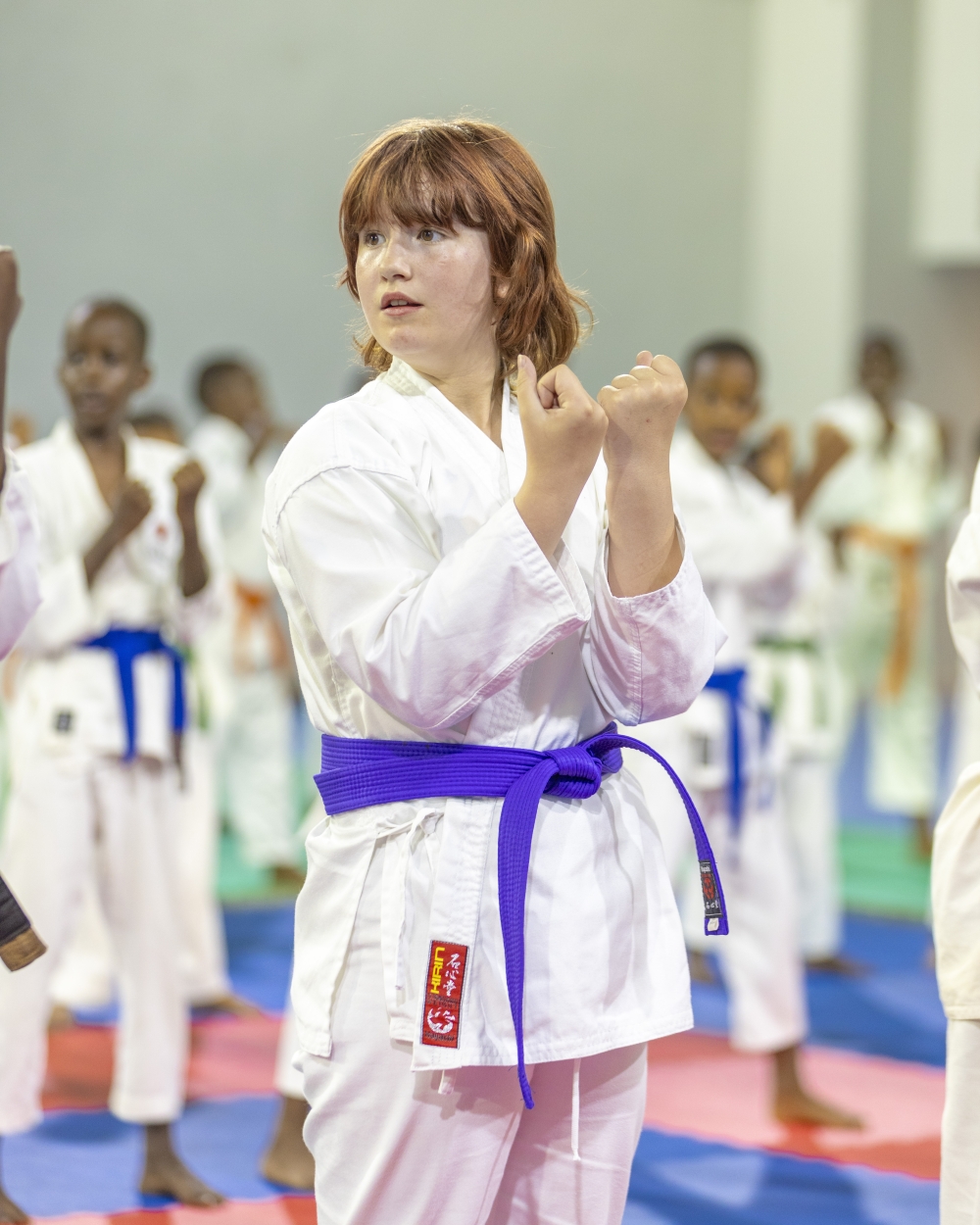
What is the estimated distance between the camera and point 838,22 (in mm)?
10516

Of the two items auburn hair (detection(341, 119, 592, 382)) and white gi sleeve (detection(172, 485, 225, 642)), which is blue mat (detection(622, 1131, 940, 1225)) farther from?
auburn hair (detection(341, 119, 592, 382))

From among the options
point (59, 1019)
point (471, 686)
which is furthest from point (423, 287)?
point (59, 1019)

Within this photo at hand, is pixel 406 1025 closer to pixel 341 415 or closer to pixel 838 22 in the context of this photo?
pixel 341 415

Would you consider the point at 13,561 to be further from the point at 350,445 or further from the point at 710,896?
the point at 710,896

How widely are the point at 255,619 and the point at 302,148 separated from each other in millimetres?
3819

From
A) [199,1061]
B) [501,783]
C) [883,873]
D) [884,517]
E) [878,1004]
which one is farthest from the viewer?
[884,517]

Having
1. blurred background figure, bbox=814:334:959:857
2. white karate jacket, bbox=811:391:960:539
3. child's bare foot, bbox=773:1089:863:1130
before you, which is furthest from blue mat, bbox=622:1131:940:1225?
white karate jacket, bbox=811:391:960:539

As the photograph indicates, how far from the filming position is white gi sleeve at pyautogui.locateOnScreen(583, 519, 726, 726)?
5.56 feet

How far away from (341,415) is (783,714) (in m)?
3.06

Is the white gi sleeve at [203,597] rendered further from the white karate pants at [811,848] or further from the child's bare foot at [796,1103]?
the white karate pants at [811,848]

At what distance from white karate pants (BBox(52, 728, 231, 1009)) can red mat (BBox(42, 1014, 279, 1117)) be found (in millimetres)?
107

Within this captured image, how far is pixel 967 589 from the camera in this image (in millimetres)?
2033

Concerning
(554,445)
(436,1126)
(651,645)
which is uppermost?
(554,445)

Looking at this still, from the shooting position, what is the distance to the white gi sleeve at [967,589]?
2.01m
